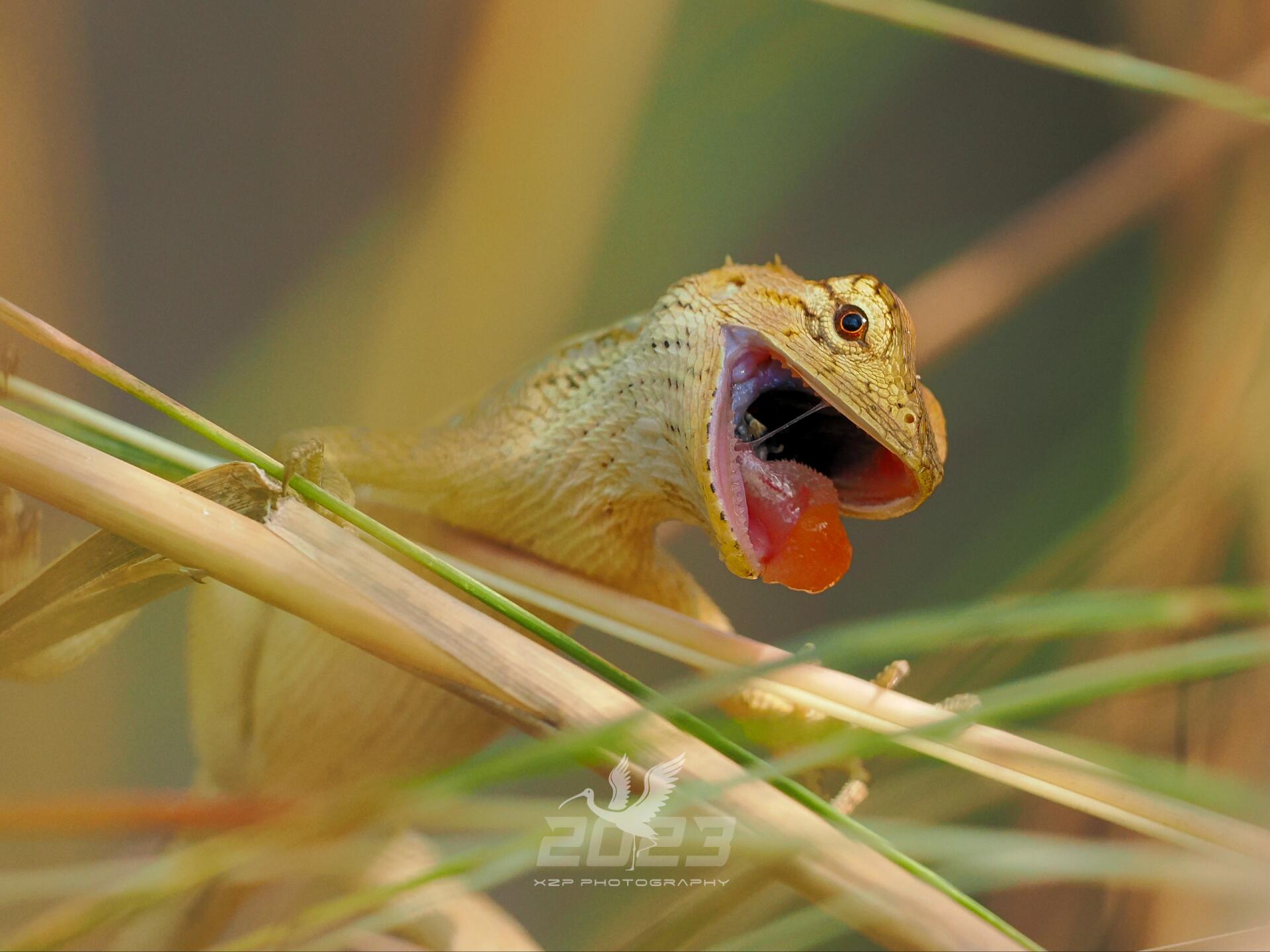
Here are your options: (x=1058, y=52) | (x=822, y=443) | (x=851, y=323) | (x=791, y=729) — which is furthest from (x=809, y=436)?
(x=1058, y=52)

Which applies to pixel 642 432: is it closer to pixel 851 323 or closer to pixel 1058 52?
pixel 851 323

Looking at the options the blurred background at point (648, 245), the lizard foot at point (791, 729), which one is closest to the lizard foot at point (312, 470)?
the blurred background at point (648, 245)

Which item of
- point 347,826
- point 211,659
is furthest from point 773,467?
point 211,659

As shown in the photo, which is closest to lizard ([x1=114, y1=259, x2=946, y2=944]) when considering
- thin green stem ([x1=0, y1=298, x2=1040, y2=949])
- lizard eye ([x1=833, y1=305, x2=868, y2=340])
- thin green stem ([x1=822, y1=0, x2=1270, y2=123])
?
lizard eye ([x1=833, y1=305, x2=868, y2=340])

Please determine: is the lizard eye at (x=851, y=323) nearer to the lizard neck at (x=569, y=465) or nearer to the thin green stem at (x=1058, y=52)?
the lizard neck at (x=569, y=465)

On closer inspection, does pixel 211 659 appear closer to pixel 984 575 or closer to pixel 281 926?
pixel 281 926

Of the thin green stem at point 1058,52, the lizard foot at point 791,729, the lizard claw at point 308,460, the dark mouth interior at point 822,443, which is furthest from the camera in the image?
the thin green stem at point 1058,52

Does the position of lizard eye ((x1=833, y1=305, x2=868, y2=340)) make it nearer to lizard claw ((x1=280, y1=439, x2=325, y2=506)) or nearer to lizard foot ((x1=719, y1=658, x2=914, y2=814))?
lizard foot ((x1=719, y1=658, x2=914, y2=814))
